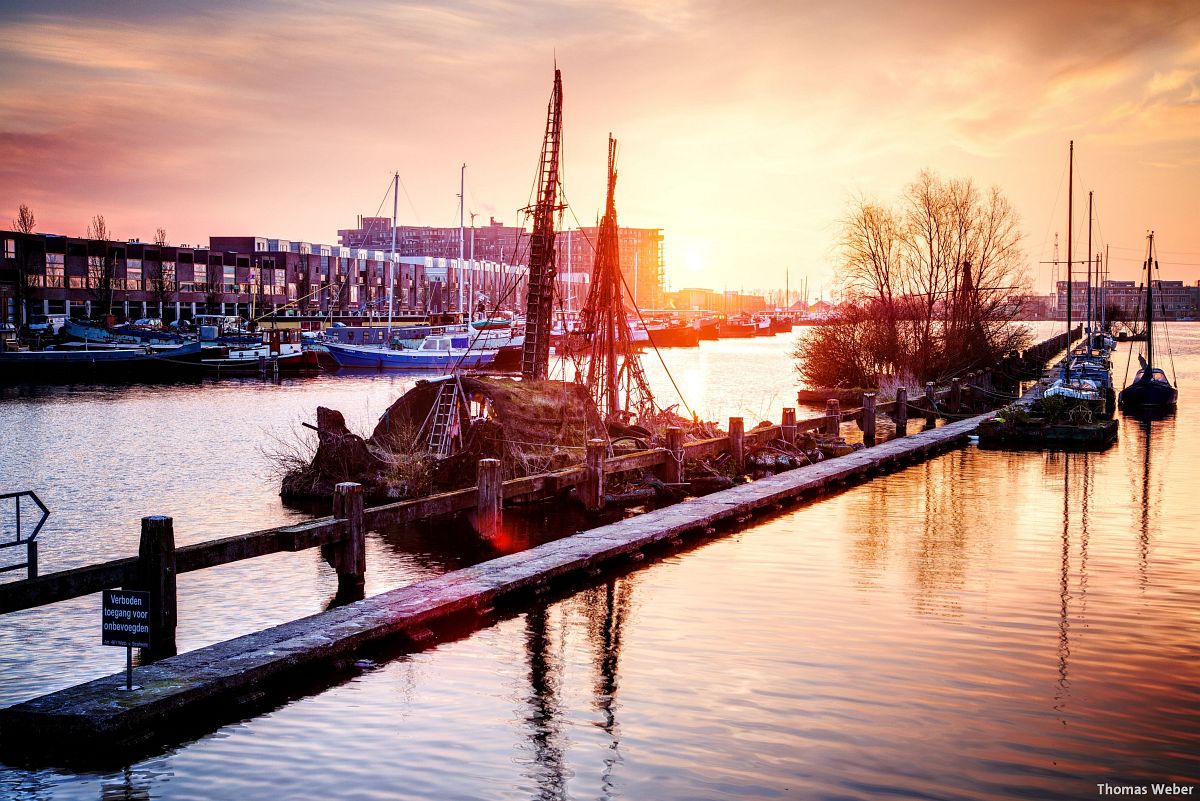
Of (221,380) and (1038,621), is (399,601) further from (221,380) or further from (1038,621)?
Result: (221,380)

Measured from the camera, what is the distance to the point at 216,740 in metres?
11.5

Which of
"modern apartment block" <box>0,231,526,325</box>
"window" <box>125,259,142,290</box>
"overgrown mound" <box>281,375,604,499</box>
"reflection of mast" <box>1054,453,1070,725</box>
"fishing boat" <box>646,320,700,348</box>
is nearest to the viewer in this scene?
"reflection of mast" <box>1054,453,1070,725</box>

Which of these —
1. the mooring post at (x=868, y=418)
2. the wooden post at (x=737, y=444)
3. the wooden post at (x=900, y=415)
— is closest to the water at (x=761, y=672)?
the wooden post at (x=737, y=444)

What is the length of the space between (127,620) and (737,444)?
21.7 meters

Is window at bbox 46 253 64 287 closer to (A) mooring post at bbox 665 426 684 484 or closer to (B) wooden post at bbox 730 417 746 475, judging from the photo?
(B) wooden post at bbox 730 417 746 475

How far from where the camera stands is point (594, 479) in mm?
25219

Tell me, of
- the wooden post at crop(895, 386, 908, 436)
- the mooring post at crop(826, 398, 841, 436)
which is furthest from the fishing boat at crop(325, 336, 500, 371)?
the mooring post at crop(826, 398, 841, 436)

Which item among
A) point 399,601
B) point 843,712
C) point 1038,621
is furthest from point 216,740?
point 1038,621

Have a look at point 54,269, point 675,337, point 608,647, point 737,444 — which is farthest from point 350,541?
point 675,337

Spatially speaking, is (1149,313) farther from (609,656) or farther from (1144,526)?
(609,656)

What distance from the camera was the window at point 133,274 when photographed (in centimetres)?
14750

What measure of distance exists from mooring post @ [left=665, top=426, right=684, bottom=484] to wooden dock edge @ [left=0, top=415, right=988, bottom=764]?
6564 mm

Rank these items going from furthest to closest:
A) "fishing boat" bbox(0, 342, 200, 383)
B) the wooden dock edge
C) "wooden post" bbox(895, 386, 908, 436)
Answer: "fishing boat" bbox(0, 342, 200, 383)
"wooden post" bbox(895, 386, 908, 436)
the wooden dock edge

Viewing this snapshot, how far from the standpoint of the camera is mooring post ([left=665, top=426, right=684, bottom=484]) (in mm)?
28469
